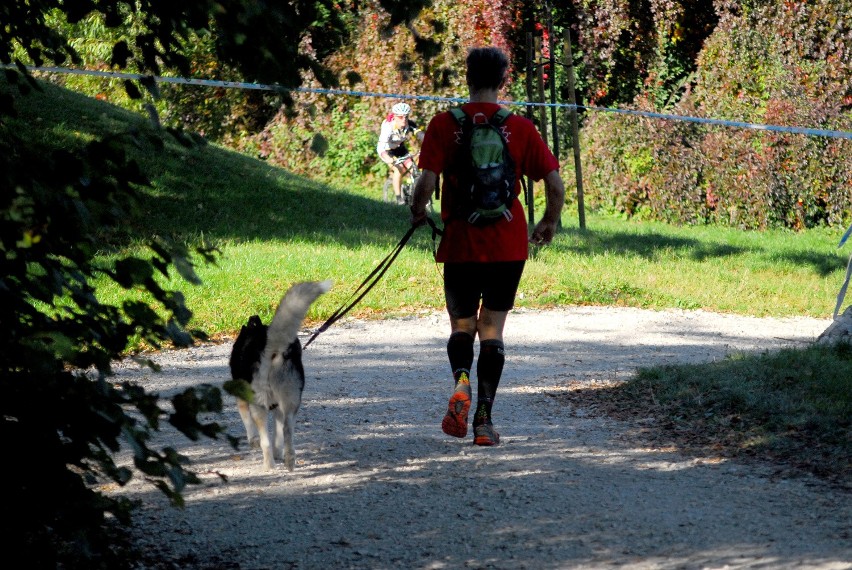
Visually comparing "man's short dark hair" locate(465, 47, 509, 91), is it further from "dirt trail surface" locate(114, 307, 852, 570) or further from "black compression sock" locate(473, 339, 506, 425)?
"dirt trail surface" locate(114, 307, 852, 570)

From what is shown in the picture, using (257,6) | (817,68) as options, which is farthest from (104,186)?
(817,68)

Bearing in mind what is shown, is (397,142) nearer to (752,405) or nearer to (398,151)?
(398,151)

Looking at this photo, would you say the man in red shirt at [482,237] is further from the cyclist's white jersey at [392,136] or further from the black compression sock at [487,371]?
the cyclist's white jersey at [392,136]

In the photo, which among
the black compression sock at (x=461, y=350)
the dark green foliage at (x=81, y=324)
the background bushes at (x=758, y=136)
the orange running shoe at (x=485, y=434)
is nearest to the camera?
the dark green foliage at (x=81, y=324)

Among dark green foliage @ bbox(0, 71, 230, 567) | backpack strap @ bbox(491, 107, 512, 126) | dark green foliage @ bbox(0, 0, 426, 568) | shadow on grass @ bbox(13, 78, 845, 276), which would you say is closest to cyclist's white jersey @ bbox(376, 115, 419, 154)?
shadow on grass @ bbox(13, 78, 845, 276)

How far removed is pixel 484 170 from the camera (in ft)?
17.3

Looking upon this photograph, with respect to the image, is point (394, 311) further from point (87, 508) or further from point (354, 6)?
point (87, 508)

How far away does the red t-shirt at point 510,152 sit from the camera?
538 cm

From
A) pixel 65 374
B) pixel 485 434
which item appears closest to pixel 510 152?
pixel 485 434

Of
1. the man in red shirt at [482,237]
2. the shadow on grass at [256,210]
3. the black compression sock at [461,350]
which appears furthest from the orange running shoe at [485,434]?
the shadow on grass at [256,210]

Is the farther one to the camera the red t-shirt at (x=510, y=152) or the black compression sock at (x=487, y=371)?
the black compression sock at (x=487, y=371)

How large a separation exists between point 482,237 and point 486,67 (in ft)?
2.70

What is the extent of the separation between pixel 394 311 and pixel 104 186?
23.6 ft

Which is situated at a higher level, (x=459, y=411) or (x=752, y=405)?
(x=459, y=411)
